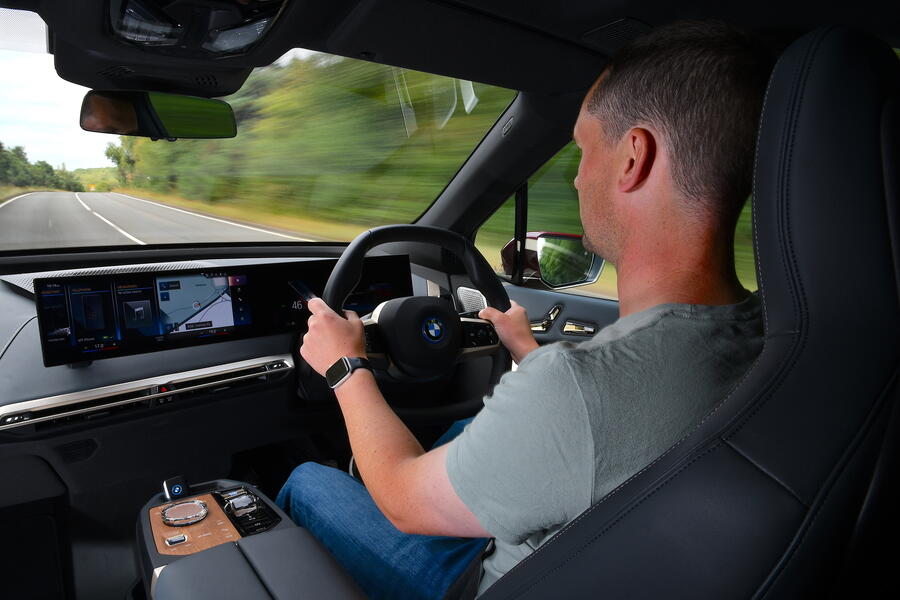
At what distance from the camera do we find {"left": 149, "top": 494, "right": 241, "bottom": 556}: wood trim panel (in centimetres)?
152

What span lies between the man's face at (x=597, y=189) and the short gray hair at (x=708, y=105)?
3.9 inches

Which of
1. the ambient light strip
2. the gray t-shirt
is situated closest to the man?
the gray t-shirt

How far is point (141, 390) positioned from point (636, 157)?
6.21 feet

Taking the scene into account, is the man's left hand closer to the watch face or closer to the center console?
the watch face

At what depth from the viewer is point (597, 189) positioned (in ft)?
3.69

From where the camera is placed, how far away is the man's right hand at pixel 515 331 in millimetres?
1998

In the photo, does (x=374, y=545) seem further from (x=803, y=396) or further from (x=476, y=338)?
(x=803, y=396)

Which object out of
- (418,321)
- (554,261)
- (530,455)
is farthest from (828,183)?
(554,261)

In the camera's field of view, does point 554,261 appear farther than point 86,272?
Yes

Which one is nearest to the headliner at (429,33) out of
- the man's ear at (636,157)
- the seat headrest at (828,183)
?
the man's ear at (636,157)

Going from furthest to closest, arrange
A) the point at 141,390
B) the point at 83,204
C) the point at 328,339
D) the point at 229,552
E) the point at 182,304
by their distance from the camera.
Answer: the point at 83,204 < the point at 182,304 < the point at 141,390 < the point at 328,339 < the point at 229,552

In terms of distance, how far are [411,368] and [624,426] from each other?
4.11ft

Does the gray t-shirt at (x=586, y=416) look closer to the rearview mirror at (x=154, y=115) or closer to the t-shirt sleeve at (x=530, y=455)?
the t-shirt sleeve at (x=530, y=455)

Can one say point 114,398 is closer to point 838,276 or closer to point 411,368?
point 411,368
